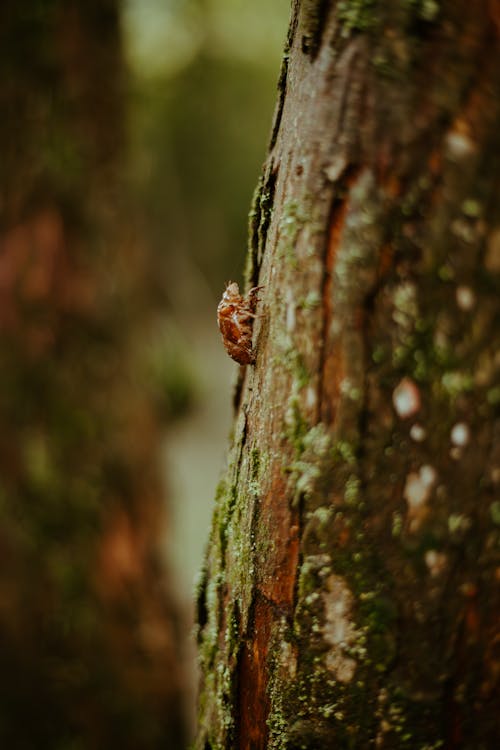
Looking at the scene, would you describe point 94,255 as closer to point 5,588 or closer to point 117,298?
point 117,298

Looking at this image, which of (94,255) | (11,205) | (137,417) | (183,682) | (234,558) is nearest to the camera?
(234,558)

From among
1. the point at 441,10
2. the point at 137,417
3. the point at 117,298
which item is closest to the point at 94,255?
the point at 117,298

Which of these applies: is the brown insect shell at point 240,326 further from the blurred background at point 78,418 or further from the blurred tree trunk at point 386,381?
the blurred background at point 78,418

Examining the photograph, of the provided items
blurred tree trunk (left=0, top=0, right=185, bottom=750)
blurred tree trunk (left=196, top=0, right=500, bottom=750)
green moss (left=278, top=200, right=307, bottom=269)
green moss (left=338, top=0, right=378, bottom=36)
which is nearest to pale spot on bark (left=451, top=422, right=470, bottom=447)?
blurred tree trunk (left=196, top=0, right=500, bottom=750)

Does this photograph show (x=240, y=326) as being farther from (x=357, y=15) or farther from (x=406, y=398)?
(x=357, y=15)

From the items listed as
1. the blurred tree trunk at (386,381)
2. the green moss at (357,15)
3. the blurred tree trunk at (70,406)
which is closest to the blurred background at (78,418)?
the blurred tree trunk at (70,406)

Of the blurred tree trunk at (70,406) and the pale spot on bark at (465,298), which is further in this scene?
the blurred tree trunk at (70,406)
